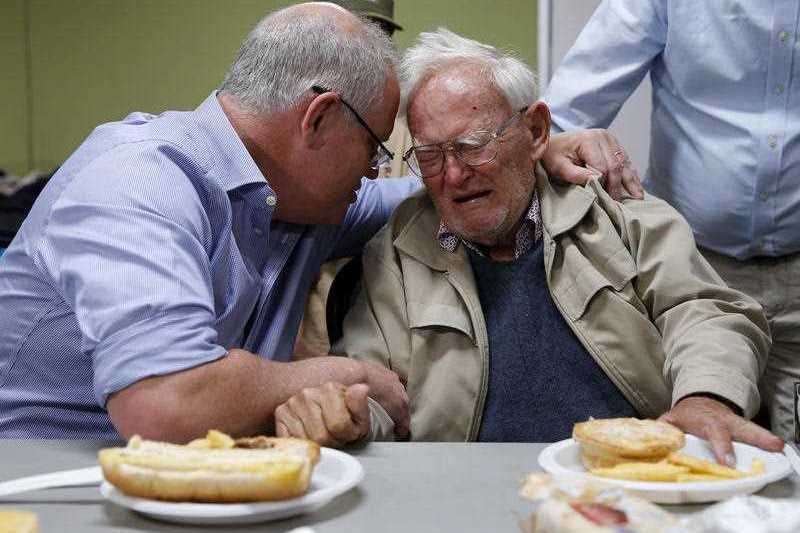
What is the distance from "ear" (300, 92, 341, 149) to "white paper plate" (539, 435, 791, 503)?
0.79m

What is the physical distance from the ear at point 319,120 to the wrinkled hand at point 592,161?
52 centimetres

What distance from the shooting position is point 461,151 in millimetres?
1961

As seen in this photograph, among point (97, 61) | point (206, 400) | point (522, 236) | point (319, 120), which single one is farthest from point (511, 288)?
point (97, 61)

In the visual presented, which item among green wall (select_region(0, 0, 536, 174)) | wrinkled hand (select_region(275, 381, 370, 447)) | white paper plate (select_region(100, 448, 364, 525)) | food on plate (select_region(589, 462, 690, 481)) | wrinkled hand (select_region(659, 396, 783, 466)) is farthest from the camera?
green wall (select_region(0, 0, 536, 174))

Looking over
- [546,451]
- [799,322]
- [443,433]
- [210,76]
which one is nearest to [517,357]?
[443,433]

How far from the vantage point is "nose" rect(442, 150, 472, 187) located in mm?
1950

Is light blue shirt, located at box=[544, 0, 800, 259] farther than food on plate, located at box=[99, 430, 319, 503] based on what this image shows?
Yes

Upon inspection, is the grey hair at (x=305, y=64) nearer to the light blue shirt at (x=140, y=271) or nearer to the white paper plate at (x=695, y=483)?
the light blue shirt at (x=140, y=271)

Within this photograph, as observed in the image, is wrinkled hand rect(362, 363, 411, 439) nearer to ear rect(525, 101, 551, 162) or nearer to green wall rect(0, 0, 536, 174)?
ear rect(525, 101, 551, 162)

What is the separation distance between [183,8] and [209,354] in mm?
3808

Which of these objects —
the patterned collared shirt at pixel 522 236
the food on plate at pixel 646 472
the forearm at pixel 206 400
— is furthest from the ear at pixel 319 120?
the food on plate at pixel 646 472

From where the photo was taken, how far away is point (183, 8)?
4.86 m

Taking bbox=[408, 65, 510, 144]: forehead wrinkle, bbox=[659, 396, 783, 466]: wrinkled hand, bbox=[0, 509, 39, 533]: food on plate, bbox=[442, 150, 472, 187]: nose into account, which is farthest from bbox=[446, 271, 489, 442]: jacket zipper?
bbox=[0, 509, 39, 533]: food on plate

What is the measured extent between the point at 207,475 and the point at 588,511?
407 mm
